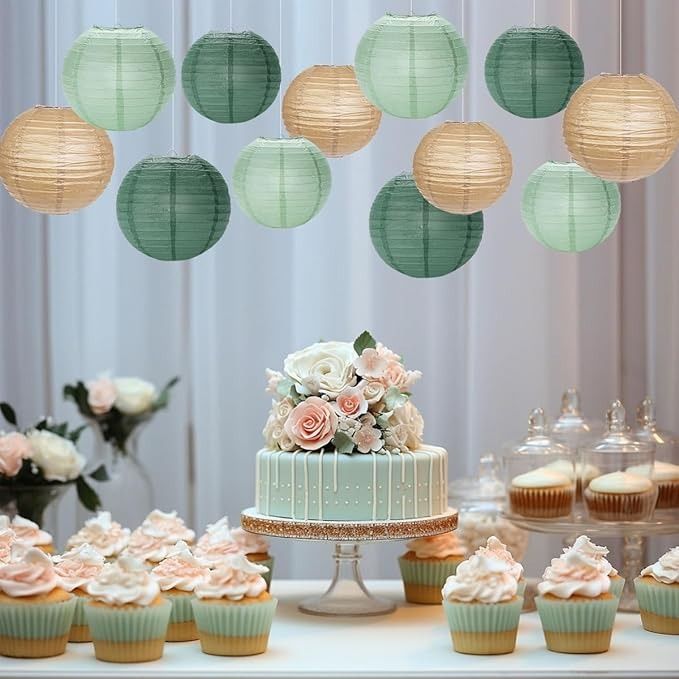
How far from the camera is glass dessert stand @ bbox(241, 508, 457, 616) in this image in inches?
93.5

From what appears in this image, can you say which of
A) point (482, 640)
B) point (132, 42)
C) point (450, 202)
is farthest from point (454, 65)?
point (482, 640)

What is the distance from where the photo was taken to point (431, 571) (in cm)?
262

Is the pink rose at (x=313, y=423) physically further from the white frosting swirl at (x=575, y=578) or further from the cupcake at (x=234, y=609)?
the white frosting swirl at (x=575, y=578)

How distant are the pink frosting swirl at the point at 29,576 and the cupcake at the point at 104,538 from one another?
0.34 metres

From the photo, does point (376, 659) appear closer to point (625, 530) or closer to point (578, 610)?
point (578, 610)

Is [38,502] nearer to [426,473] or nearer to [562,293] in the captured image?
[426,473]

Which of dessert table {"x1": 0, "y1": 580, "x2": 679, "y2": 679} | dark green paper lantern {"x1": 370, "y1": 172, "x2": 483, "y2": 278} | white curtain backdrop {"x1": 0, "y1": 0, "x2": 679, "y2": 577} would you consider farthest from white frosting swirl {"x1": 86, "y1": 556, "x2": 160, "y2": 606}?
white curtain backdrop {"x1": 0, "y1": 0, "x2": 679, "y2": 577}

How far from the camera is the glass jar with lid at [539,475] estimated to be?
2.56 metres

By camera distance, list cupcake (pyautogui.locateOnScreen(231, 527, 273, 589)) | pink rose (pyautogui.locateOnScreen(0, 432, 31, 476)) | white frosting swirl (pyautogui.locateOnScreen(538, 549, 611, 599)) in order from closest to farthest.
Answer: white frosting swirl (pyautogui.locateOnScreen(538, 549, 611, 599)), cupcake (pyautogui.locateOnScreen(231, 527, 273, 589)), pink rose (pyautogui.locateOnScreen(0, 432, 31, 476))

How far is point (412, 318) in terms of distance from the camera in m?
3.41

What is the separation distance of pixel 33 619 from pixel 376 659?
0.54 meters

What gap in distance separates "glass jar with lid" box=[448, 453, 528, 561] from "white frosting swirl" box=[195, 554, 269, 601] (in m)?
0.62

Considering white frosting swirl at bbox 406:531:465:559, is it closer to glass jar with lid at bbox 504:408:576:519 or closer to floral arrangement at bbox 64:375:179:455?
glass jar with lid at bbox 504:408:576:519

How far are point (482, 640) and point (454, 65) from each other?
35.7 inches
